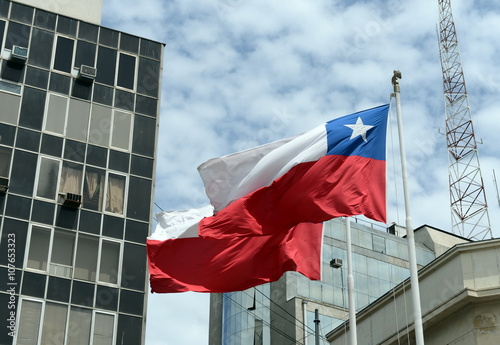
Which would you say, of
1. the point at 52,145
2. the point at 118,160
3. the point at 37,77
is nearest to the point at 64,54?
the point at 37,77

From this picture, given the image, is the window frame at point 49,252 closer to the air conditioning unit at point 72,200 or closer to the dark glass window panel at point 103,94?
the air conditioning unit at point 72,200

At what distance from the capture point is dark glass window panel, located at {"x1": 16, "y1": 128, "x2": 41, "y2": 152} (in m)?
37.9

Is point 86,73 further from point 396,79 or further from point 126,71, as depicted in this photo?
point 396,79

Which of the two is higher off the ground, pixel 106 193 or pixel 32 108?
pixel 32 108

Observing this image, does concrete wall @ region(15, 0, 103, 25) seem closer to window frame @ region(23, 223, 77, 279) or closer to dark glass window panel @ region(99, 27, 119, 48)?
dark glass window panel @ region(99, 27, 119, 48)

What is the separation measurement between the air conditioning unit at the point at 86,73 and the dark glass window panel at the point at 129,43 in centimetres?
233

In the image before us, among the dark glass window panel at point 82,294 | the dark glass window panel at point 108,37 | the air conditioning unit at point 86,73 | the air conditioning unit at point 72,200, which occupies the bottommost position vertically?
the dark glass window panel at point 82,294

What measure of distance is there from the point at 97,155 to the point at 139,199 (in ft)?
8.12

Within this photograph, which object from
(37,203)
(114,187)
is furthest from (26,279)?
(114,187)

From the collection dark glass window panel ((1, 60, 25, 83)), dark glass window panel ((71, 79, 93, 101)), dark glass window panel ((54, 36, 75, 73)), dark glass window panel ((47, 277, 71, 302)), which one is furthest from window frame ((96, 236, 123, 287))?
dark glass window panel ((54, 36, 75, 73))

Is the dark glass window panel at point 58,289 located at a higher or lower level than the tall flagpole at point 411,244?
higher

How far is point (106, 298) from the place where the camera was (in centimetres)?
3650

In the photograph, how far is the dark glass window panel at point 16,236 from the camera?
1387 inches

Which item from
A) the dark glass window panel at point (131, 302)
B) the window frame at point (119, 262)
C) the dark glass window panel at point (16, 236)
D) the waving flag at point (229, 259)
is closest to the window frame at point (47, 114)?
the dark glass window panel at point (16, 236)
